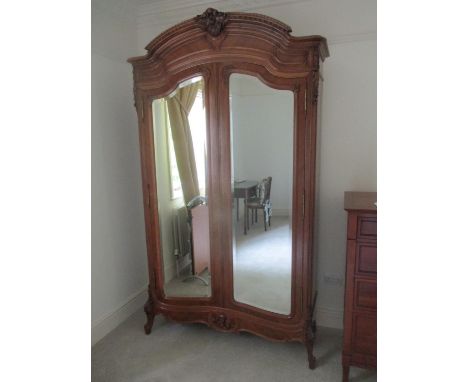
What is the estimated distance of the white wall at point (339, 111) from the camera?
6.53 feet

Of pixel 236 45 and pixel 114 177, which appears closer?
pixel 236 45

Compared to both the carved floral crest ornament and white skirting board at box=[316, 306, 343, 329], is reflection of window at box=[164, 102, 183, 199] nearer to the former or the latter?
the carved floral crest ornament

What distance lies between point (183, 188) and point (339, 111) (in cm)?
120

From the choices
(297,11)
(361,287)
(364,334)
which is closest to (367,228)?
(361,287)

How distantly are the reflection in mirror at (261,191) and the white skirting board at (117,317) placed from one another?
1.05m

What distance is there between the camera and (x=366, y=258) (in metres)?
1.59

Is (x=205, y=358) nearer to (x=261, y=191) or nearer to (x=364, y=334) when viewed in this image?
(x=364, y=334)

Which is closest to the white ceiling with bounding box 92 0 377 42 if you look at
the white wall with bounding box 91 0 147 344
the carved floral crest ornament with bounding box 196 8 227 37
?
the white wall with bounding box 91 0 147 344

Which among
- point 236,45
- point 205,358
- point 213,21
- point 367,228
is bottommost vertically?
point 205,358
